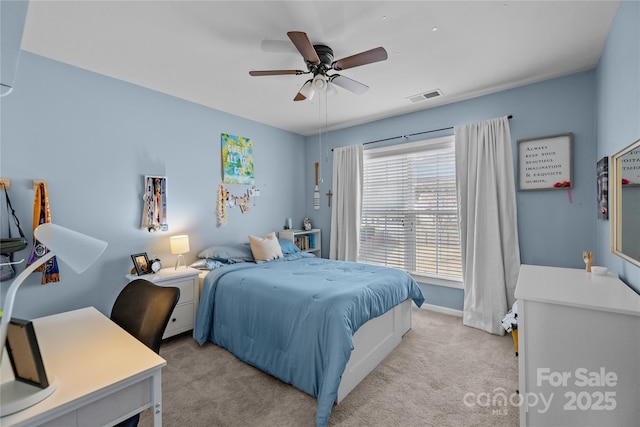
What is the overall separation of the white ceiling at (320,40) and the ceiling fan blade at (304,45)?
23 cm

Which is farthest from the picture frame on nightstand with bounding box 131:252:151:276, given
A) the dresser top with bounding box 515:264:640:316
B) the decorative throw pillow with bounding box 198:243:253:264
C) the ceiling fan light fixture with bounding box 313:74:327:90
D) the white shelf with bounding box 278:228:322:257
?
the dresser top with bounding box 515:264:640:316

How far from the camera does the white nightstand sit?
9.10 feet

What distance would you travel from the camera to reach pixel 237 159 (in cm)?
396

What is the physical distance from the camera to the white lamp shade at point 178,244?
305cm

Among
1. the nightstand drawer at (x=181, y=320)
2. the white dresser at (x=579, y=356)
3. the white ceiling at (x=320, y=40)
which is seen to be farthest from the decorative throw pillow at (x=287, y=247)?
the white dresser at (x=579, y=356)

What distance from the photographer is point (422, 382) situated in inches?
85.6

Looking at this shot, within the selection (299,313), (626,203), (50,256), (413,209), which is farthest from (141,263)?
(626,203)

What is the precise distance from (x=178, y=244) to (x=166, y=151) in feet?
3.59

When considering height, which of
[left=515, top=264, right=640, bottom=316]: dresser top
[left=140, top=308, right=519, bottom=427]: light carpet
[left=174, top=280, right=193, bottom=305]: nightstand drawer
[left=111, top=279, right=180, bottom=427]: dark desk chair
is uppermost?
[left=515, top=264, right=640, bottom=316]: dresser top

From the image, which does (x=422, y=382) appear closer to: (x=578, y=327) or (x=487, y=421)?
(x=487, y=421)

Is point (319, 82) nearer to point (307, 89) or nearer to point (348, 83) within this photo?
point (307, 89)

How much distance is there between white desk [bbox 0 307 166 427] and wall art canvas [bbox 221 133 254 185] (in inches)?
106

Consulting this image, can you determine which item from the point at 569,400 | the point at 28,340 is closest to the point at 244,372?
the point at 28,340

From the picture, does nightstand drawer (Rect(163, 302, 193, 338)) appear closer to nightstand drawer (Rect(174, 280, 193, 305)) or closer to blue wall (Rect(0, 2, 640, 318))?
nightstand drawer (Rect(174, 280, 193, 305))
